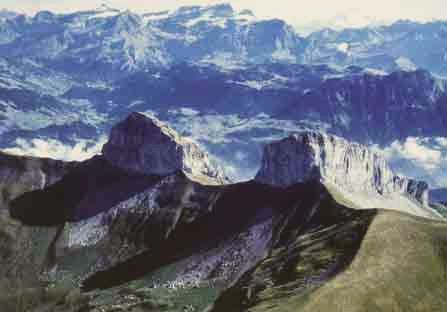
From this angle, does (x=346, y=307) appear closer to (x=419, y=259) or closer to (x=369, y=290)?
(x=369, y=290)

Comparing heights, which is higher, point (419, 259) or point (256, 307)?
point (419, 259)

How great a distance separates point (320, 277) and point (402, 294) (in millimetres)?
25046

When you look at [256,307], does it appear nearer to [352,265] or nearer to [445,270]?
[352,265]

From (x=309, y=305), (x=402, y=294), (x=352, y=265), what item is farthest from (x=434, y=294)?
(x=309, y=305)

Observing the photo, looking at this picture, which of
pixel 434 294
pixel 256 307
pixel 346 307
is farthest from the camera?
pixel 256 307

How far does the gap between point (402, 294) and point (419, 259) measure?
20571 mm

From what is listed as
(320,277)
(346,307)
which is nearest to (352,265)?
(320,277)

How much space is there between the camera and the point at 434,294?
184625mm

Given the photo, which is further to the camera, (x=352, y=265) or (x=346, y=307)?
(x=352, y=265)

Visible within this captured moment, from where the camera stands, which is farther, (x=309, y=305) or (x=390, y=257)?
(x=390, y=257)

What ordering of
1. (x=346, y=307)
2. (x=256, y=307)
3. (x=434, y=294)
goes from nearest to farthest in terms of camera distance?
(x=346, y=307) < (x=434, y=294) < (x=256, y=307)

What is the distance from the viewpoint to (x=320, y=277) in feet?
656

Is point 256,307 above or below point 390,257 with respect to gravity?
below

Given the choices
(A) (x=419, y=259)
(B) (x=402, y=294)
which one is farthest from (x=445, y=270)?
(B) (x=402, y=294)
